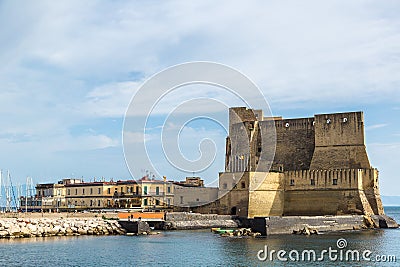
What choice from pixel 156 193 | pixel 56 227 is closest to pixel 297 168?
pixel 156 193

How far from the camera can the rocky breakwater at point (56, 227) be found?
31109 mm

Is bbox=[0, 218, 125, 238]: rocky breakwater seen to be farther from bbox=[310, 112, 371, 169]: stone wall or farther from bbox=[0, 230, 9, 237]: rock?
bbox=[310, 112, 371, 169]: stone wall

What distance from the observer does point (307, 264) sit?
22625 millimetres

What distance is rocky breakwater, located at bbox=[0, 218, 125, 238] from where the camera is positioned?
3111cm

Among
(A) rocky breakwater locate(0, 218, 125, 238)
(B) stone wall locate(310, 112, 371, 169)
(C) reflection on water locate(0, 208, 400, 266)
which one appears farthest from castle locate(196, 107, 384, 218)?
(A) rocky breakwater locate(0, 218, 125, 238)

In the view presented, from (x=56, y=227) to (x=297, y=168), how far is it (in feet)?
66.2

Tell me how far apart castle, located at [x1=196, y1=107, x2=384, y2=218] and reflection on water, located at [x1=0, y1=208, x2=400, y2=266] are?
659cm

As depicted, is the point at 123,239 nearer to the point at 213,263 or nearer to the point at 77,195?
the point at 213,263

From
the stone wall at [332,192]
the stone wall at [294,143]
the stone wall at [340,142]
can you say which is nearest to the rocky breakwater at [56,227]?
the stone wall at [332,192]

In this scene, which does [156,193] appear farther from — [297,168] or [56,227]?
[56,227]

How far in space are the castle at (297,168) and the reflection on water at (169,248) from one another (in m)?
6.59

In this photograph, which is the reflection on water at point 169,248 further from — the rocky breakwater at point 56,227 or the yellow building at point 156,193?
the yellow building at point 156,193

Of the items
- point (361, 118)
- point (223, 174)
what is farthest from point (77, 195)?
point (361, 118)

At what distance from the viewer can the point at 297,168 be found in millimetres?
45625
